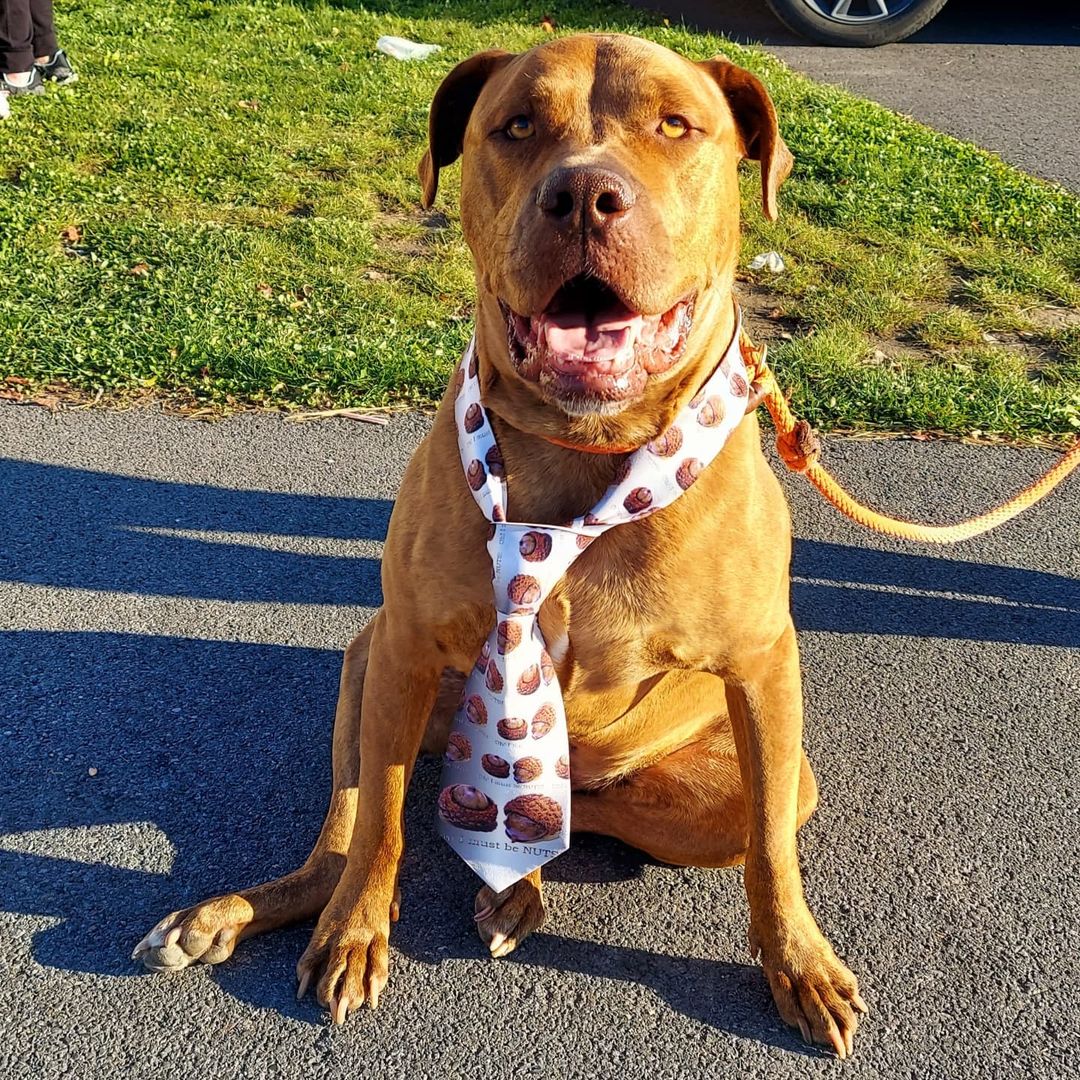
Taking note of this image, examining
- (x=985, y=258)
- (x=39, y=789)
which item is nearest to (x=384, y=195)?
(x=985, y=258)

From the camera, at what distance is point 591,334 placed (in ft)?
7.02

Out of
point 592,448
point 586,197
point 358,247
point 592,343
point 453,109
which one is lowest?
point 358,247

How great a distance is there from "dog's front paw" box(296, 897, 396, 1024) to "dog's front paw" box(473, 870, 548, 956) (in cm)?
23

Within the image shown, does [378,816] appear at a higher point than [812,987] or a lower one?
higher

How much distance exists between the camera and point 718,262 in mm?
2357

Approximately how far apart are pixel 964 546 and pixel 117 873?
3.05 m

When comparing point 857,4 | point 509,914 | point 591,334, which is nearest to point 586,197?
point 591,334

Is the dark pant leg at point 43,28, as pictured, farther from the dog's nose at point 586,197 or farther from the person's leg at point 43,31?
the dog's nose at point 586,197

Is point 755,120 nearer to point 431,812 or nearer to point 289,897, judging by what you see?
point 431,812

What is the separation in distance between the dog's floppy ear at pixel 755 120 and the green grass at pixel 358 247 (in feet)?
7.30

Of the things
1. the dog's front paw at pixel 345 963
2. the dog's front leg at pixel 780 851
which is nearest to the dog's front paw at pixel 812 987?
the dog's front leg at pixel 780 851

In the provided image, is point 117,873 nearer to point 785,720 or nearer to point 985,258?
point 785,720

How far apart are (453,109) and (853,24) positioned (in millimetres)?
7599

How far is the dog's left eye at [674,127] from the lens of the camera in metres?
2.31
